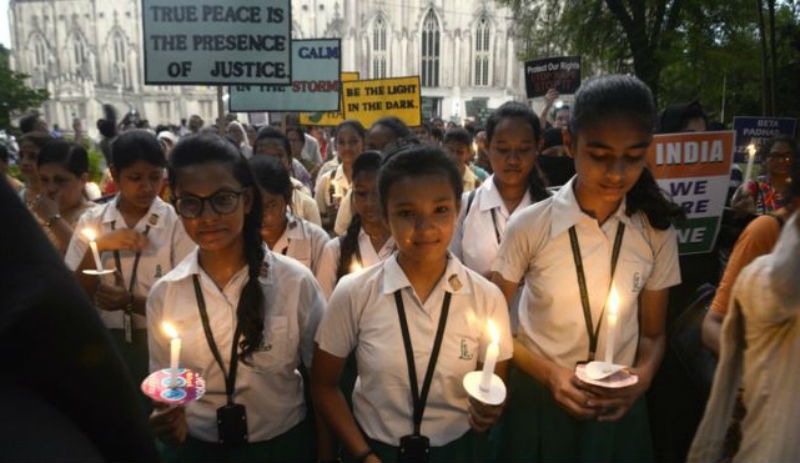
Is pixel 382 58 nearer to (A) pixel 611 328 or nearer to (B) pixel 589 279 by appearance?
(B) pixel 589 279

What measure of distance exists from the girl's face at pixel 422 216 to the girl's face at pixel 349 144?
3.59 meters

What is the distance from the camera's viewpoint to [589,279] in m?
2.07

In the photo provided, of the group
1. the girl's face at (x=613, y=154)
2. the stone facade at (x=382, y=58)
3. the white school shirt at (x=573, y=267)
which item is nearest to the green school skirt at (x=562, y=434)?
the white school shirt at (x=573, y=267)

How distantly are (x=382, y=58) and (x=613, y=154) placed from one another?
1746 inches

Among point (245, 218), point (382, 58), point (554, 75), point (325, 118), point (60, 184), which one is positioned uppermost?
point (382, 58)

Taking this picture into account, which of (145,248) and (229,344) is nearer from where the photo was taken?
(229,344)

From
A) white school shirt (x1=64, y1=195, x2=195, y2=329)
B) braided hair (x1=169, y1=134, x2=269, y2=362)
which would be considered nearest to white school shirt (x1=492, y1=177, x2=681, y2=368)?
braided hair (x1=169, y1=134, x2=269, y2=362)

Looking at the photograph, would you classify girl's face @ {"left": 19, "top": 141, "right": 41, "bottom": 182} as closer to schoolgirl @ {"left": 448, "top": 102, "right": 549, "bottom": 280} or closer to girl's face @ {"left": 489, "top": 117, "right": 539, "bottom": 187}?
schoolgirl @ {"left": 448, "top": 102, "right": 549, "bottom": 280}

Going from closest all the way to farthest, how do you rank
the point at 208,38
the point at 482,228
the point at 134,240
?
the point at 134,240, the point at 482,228, the point at 208,38

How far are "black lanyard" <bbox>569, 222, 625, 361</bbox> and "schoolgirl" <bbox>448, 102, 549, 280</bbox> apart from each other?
938 mm

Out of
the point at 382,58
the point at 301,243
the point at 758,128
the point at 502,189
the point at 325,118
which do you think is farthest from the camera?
the point at 382,58

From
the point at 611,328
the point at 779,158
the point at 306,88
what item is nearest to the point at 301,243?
the point at 611,328

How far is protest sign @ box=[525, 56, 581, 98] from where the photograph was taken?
8445 mm

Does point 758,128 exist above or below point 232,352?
above
